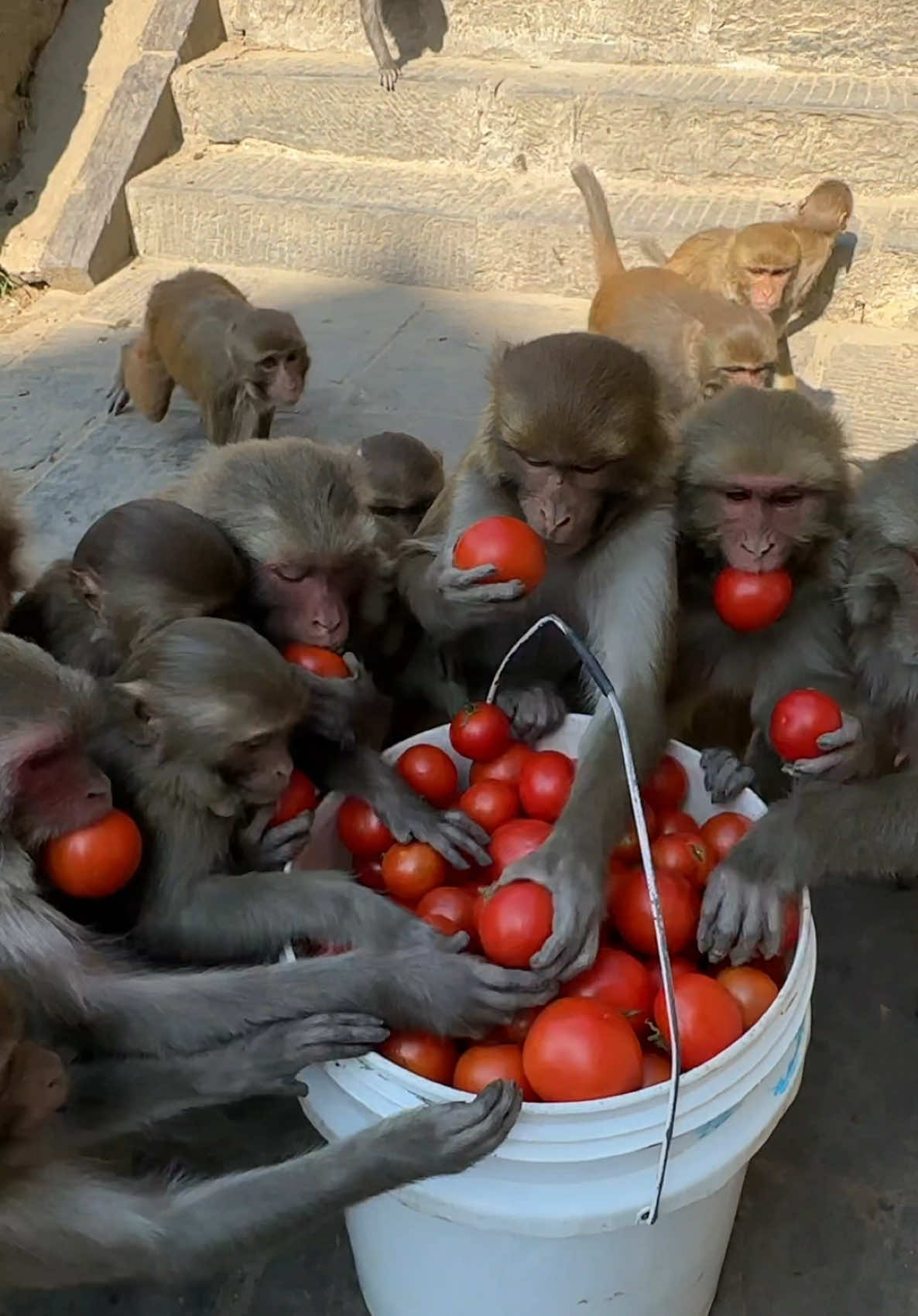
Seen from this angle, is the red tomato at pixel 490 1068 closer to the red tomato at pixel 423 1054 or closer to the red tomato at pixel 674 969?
the red tomato at pixel 423 1054

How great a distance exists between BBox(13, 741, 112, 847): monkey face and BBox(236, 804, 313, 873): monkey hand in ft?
1.21

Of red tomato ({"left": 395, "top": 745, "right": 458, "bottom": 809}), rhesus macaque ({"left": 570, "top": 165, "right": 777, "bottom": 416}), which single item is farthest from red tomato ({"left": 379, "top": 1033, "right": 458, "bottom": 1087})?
rhesus macaque ({"left": 570, "top": 165, "right": 777, "bottom": 416})

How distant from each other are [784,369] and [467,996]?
177 inches

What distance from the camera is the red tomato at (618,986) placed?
7.13 feet

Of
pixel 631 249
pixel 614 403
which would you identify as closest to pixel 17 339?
pixel 631 249

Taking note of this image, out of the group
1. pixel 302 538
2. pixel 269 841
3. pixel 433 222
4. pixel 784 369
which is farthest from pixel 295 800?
pixel 433 222

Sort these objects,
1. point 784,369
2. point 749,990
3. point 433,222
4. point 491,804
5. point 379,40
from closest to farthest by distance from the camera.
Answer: point 749,990
point 491,804
point 784,369
point 433,222
point 379,40

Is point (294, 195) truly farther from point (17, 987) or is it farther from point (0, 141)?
point (17, 987)

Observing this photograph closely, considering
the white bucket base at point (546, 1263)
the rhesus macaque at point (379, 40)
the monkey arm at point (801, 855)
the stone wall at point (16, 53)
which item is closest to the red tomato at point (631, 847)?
the monkey arm at point (801, 855)

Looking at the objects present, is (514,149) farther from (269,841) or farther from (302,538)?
(269,841)

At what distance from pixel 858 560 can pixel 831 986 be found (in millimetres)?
1105

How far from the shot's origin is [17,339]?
645 cm

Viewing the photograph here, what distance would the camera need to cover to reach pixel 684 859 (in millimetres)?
2428

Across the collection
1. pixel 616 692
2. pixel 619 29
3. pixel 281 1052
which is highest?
pixel 619 29
